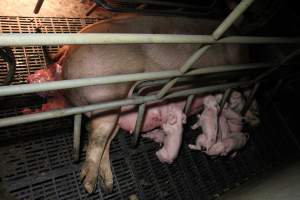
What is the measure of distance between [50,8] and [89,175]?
1967mm

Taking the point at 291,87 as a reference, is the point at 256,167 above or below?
below

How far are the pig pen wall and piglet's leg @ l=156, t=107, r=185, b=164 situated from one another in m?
0.18

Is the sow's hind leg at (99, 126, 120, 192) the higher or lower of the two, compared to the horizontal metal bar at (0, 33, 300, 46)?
lower

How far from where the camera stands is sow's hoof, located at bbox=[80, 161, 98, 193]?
8.27 ft

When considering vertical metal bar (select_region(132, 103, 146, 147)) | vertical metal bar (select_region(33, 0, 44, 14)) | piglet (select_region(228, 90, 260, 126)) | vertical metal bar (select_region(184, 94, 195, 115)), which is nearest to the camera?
vertical metal bar (select_region(132, 103, 146, 147))

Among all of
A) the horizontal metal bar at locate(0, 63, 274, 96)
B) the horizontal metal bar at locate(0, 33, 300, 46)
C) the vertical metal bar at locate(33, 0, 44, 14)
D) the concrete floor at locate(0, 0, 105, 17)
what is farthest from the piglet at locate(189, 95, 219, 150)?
the vertical metal bar at locate(33, 0, 44, 14)

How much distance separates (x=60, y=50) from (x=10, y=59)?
0.78 m

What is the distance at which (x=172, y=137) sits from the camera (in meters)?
2.88

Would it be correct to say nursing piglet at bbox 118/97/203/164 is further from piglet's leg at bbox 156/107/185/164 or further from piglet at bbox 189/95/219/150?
piglet at bbox 189/95/219/150

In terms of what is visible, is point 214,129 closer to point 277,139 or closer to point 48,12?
point 277,139

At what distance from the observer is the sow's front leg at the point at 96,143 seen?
8.39 ft

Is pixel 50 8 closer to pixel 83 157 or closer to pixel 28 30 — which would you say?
pixel 28 30

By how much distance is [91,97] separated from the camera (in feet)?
8.19

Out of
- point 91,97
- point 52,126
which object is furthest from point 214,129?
point 52,126
